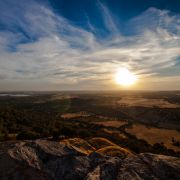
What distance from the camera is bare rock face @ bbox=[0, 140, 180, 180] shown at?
400 inches

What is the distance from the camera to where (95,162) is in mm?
11898

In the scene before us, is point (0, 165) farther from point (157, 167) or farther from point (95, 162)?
point (157, 167)

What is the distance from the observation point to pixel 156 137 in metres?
49.8

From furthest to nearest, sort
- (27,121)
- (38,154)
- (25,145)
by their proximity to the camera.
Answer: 1. (27,121)
2. (25,145)
3. (38,154)

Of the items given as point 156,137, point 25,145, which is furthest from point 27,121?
point 25,145

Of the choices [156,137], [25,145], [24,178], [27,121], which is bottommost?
[156,137]

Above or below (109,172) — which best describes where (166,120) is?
below

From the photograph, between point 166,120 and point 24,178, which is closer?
point 24,178

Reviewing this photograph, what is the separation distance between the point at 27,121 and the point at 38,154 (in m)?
45.7

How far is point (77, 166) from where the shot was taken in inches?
447

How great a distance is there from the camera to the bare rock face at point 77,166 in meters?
10.1

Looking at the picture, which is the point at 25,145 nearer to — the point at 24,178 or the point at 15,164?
the point at 15,164

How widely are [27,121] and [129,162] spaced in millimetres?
49034

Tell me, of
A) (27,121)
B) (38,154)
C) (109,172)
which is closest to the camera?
(109,172)
